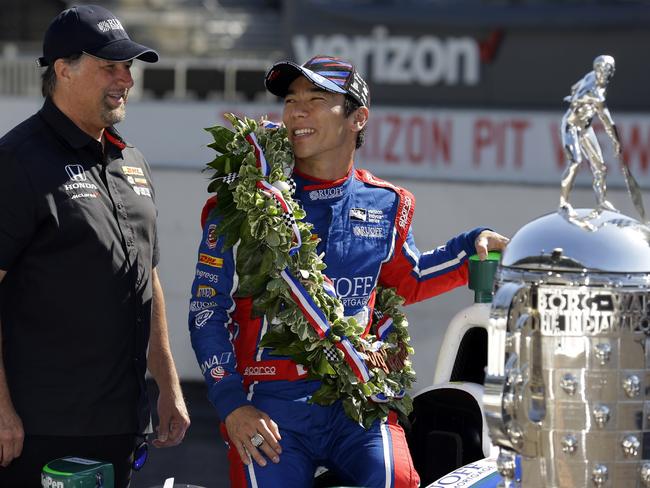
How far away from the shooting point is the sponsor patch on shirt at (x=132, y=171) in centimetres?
339

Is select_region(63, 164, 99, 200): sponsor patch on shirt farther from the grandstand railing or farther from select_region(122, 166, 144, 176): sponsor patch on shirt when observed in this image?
the grandstand railing

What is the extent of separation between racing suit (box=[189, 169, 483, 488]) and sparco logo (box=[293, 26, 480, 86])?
7016 mm

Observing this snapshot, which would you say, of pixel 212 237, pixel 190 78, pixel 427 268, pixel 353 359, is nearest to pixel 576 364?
pixel 353 359

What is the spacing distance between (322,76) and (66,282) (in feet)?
2.73

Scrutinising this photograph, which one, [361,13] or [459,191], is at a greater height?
[361,13]

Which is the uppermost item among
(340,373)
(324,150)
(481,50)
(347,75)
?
(481,50)

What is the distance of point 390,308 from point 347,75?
24.7 inches

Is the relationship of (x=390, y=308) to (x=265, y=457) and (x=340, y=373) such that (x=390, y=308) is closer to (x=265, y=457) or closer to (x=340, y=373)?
(x=340, y=373)

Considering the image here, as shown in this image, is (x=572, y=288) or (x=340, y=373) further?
(x=340, y=373)

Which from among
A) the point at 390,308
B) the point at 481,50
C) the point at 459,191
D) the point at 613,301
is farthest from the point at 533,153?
the point at 613,301

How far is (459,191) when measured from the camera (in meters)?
8.61

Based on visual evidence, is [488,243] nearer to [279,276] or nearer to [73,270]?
[279,276]

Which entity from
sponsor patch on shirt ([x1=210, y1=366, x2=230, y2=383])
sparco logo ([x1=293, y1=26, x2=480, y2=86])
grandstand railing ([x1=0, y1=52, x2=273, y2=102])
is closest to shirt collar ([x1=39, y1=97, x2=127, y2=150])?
sponsor patch on shirt ([x1=210, y1=366, x2=230, y2=383])

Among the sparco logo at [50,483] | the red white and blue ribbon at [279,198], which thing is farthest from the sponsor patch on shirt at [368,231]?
the sparco logo at [50,483]
